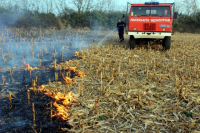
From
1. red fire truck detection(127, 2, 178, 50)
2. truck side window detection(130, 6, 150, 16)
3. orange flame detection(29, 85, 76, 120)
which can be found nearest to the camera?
orange flame detection(29, 85, 76, 120)

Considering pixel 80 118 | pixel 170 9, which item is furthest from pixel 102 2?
pixel 80 118

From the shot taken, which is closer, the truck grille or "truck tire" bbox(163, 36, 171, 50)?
the truck grille

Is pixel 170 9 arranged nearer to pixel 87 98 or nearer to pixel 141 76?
pixel 141 76

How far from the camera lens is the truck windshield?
29.1 ft

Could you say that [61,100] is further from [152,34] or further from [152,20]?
[152,20]

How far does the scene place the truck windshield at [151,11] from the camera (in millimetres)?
8867

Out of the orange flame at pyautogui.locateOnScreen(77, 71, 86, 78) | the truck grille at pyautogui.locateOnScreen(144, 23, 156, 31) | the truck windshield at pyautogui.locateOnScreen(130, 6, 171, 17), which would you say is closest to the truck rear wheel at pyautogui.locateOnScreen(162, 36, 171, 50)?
the truck grille at pyautogui.locateOnScreen(144, 23, 156, 31)

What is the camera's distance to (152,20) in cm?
876

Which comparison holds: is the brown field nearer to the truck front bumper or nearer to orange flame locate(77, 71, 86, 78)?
orange flame locate(77, 71, 86, 78)

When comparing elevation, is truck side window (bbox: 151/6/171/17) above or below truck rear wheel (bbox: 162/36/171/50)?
above

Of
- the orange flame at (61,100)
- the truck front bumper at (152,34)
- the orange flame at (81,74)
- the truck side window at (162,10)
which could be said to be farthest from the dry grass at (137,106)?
the truck side window at (162,10)

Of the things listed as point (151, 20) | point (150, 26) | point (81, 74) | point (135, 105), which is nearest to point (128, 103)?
point (135, 105)

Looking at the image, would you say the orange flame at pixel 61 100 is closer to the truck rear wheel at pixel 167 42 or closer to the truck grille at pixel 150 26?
the truck grille at pixel 150 26

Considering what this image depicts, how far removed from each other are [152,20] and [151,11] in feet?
1.75
